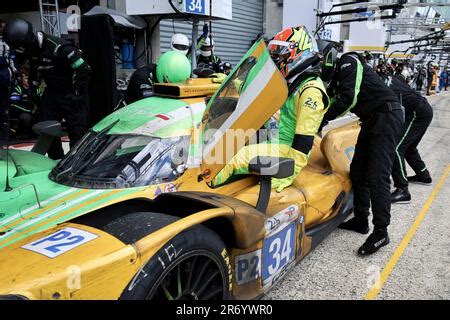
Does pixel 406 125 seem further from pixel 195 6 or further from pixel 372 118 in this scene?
pixel 195 6

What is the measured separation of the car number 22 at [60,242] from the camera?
1.58m

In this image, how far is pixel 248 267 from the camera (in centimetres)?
220

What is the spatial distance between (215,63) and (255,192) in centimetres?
535

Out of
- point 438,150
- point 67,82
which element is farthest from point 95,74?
point 438,150

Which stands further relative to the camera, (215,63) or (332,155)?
(215,63)

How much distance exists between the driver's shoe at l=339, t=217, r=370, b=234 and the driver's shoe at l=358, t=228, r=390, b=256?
343 mm

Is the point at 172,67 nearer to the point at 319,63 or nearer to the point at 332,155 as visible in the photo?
the point at 319,63

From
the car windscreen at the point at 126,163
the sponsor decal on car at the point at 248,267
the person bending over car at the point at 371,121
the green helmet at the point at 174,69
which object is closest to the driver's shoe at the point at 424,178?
the person bending over car at the point at 371,121

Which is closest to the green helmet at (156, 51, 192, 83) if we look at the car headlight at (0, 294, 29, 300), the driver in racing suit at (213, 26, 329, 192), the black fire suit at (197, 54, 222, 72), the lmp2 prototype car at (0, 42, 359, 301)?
the lmp2 prototype car at (0, 42, 359, 301)

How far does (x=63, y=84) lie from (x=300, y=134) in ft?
9.89

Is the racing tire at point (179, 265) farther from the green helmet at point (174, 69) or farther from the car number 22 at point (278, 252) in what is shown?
the green helmet at point (174, 69)

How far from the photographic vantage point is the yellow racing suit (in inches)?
112

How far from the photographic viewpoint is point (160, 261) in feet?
5.32

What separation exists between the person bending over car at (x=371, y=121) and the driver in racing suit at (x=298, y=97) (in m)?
0.34
